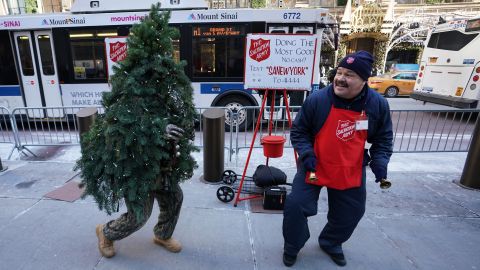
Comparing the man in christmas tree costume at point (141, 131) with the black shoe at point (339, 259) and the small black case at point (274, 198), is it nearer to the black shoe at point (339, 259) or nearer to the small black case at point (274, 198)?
the small black case at point (274, 198)

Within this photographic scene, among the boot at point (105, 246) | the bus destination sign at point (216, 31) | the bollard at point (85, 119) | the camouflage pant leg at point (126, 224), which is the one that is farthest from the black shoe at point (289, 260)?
the bus destination sign at point (216, 31)

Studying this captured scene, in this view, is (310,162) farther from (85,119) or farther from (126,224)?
(85,119)

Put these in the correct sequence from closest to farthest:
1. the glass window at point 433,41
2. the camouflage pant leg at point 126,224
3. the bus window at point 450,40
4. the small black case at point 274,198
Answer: the camouflage pant leg at point 126,224, the small black case at point 274,198, the bus window at point 450,40, the glass window at point 433,41

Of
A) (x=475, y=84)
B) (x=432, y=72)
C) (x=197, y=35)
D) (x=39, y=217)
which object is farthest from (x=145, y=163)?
(x=432, y=72)

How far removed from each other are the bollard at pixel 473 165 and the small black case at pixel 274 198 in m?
3.00

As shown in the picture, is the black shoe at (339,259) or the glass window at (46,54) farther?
the glass window at (46,54)

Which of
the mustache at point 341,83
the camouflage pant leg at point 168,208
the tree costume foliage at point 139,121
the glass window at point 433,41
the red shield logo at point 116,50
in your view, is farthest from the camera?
the glass window at point 433,41

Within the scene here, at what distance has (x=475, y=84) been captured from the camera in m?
9.41

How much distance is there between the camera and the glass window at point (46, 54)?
315 inches

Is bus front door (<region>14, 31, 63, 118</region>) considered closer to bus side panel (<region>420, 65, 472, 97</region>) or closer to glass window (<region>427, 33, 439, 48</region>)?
bus side panel (<region>420, 65, 472, 97</region>)

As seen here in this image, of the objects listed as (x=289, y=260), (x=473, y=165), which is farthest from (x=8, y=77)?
(x=473, y=165)

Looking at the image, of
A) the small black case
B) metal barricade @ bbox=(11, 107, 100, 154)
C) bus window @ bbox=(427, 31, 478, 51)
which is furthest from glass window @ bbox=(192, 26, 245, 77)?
bus window @ bbox=(427, 31, 478, 51)

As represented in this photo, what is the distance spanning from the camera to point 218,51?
7.70m

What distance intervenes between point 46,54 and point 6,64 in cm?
114
